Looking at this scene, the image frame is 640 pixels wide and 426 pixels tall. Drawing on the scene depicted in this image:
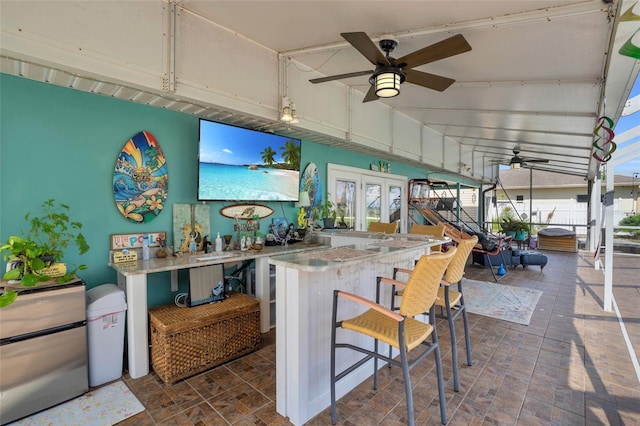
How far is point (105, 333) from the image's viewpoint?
2.49m

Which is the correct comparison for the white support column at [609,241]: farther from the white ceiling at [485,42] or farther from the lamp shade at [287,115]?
the lamp shade at [287,115]

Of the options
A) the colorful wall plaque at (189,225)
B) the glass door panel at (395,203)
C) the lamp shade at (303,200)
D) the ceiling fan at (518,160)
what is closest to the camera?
the colorful wall plaque at (189,225)

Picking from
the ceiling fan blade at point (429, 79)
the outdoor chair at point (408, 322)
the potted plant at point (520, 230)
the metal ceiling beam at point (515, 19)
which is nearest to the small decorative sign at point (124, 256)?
the outdoor chair at point (408, 322)

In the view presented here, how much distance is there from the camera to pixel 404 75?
2822 mm

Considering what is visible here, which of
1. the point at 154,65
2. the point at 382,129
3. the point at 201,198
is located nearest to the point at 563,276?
the point at 382,129

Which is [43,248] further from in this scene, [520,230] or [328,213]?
[520,230]

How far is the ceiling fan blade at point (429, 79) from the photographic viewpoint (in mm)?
2830

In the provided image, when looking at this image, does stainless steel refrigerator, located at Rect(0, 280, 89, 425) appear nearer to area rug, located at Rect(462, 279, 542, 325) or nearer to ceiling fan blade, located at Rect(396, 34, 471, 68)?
ceiling fan blade, located at Rect(396, 34, 471, 68)

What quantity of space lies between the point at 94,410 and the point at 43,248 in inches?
50.0

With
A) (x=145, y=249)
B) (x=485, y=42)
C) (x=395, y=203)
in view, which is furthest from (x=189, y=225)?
(x=395, y=203)

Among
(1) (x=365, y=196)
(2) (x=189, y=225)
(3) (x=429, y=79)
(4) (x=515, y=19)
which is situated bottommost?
(2) (x=189, y=225)

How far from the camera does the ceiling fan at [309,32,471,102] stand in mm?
2328

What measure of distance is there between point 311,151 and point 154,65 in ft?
8.90

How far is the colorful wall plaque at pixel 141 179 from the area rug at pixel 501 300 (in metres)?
4.35
